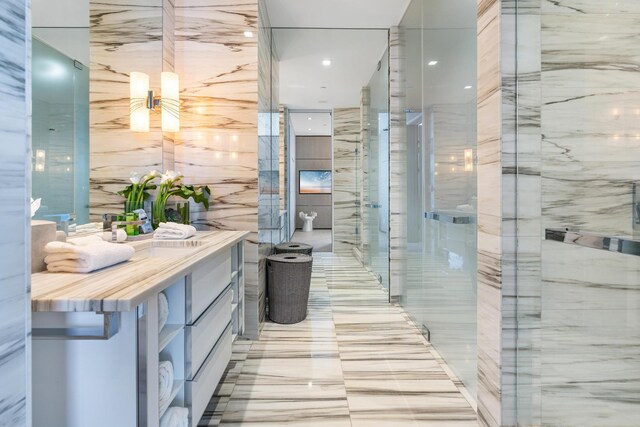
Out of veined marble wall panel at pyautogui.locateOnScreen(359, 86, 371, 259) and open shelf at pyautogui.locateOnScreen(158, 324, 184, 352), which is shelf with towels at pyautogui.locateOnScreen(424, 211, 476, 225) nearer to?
open shelf at pyautogui.locateOnScreen(158, 324, 184, 352)

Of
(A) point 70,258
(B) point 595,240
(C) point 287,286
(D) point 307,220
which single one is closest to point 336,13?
(C) point 287,286

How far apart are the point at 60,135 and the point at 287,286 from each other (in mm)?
2053

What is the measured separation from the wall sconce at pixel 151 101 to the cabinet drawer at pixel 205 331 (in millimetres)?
1174

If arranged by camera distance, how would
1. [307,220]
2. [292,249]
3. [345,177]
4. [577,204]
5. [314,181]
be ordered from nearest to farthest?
1. [577,204]
2. [292,249]
3. [345,177]
4. [307,220]
5. [314,181]

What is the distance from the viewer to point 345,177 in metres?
6.66

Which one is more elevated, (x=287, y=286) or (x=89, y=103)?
(x=89, y=103)

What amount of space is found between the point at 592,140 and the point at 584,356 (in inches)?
30.6

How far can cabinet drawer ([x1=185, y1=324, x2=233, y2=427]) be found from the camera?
1.38 metres

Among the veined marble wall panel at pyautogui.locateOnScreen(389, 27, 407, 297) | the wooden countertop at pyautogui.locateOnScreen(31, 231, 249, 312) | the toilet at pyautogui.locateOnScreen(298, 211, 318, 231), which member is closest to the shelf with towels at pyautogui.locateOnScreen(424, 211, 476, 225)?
the veined marble wall panel at pyautogui.locateOnScreen(389, 27, 407, 297)

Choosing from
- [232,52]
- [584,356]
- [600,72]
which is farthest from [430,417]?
[232,52]

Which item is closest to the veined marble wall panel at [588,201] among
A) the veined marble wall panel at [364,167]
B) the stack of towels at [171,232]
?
the stack of towels at [171,232]

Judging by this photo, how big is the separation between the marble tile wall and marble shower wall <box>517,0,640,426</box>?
155cm

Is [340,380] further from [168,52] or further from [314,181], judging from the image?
[314,181]

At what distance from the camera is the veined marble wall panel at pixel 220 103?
2697 millimetres
